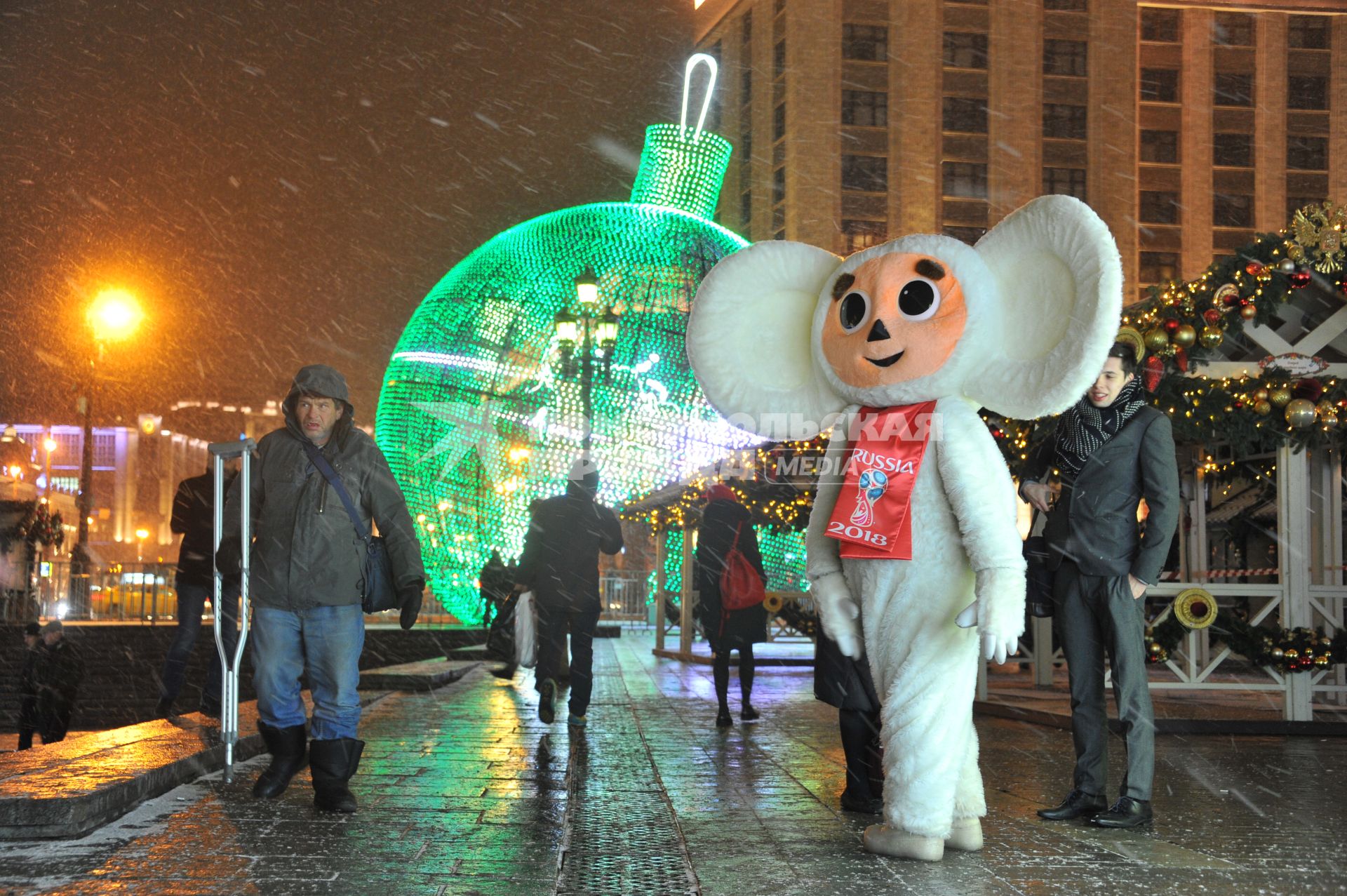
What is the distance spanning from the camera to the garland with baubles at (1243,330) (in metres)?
8.61

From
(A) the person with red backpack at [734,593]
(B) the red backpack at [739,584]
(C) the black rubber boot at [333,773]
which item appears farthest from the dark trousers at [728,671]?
(C) the black rubber boot at [333,773]

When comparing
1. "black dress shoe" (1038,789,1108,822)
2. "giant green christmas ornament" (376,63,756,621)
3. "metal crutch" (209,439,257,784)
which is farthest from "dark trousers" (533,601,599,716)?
"giant green christmas ornament" (376,63,756,621)

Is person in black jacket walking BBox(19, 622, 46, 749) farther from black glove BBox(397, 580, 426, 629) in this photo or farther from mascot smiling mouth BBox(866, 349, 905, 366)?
mascot smiling mouth BBox(866, 349, 905, 366)

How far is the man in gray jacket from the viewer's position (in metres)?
5.50

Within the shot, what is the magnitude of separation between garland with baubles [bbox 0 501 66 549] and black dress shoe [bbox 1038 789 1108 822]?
20046 millimetres

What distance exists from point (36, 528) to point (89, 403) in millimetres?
2607

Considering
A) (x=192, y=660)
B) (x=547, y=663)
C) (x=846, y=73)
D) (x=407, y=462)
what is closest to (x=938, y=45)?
(x=846, y=73)

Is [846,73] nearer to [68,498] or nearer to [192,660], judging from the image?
[192,660]

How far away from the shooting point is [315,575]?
216 inches

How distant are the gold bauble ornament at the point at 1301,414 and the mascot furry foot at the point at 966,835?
5.14 meters

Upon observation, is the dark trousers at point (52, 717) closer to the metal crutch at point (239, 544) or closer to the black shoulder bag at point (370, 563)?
the metal crutch at point (239, 544)

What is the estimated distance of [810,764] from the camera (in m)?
7.12

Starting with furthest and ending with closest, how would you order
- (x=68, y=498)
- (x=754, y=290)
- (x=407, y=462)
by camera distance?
(x=68, y=498) < (x=407, y=462) < (x=754, y=290)

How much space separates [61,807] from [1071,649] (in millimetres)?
3852
